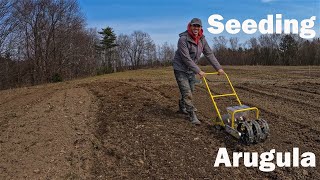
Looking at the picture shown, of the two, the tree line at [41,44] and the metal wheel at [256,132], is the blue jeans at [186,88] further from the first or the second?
the tree line at [41,44]

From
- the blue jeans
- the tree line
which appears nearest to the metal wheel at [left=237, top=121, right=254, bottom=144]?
the blue jeans

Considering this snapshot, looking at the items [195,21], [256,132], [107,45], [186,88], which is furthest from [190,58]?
[107,45]

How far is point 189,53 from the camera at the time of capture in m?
8.23

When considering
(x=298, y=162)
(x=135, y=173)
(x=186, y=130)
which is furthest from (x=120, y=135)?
(x=298, y=162)

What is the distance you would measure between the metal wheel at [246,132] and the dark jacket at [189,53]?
1.61 m

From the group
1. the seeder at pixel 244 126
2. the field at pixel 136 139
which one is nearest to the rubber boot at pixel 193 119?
the field at pixel 136 139

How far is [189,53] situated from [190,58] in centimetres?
30

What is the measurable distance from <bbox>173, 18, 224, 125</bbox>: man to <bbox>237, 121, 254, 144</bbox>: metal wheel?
1.39 metres

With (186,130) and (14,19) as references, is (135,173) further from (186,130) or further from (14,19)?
(14,19)

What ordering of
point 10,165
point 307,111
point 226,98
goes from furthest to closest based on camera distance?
1. point 226,98
2. point 307,111
3. point 10,165

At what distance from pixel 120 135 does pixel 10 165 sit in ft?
7.30

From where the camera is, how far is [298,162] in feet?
19.6

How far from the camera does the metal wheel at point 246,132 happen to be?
6457 mm

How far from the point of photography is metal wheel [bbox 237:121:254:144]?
646 centimetres
